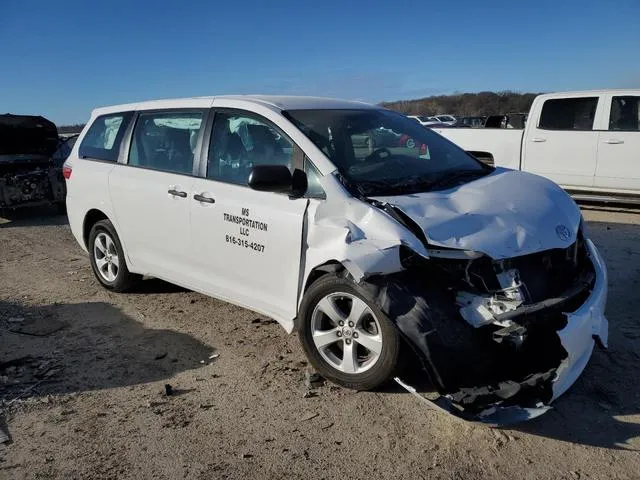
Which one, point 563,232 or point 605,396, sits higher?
point 563,232

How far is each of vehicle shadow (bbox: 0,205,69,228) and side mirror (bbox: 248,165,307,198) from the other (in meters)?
7.91

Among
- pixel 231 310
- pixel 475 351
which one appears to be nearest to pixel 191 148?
pixel 231 310

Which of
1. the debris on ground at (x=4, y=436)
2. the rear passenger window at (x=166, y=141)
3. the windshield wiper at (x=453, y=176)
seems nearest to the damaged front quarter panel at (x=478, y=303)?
the windshield wiper at (x=453, y=176)

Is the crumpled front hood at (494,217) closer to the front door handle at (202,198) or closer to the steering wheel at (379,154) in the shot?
the steering wheel at (379,154)

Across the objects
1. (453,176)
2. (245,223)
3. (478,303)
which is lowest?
(478,303)

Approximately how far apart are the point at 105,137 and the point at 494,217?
4070 millimetres

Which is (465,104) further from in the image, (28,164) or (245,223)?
(245,223)

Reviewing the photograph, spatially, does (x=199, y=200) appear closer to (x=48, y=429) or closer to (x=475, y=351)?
(x=48, y=429)

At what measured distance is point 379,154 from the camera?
419cm

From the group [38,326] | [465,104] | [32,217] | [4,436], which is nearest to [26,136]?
[32,217]

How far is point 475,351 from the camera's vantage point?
3.04 m

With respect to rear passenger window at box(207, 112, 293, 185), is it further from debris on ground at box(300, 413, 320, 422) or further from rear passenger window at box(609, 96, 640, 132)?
rear passenger window at box(609, 96, 640, 132)

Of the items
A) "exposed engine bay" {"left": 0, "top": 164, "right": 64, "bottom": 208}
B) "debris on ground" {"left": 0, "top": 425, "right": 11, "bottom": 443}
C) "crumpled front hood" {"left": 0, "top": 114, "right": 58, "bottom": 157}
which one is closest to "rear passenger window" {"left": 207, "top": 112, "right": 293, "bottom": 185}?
"debris on ground" {"left": 0, "top": 425, "right": 11, "bottom": 443}

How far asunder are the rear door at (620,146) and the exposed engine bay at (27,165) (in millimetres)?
9768
